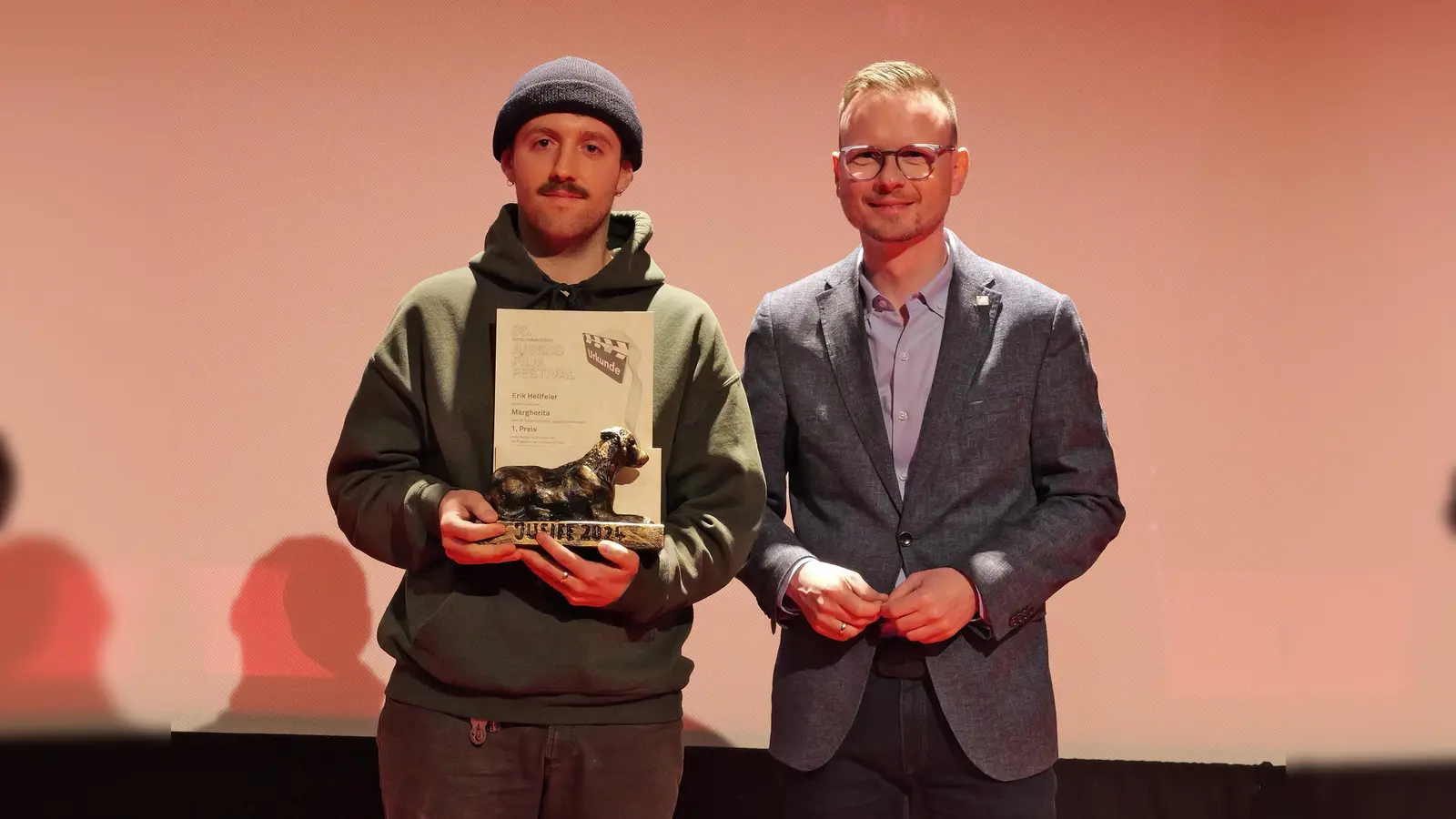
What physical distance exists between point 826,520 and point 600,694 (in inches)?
18.8

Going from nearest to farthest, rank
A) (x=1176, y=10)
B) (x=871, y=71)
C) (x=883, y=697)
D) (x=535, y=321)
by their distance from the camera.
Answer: (x=535, y=321) < (x=883, y=697) < (x=871, y=71) < (x=1176, y=10)

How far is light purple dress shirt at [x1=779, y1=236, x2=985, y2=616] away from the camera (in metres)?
2.02

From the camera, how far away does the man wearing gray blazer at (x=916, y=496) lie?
191 cm

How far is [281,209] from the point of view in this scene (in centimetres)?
315

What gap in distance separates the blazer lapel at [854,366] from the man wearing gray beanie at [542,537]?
0.22 meters

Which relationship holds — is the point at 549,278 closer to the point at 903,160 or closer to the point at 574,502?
the point at 574,502

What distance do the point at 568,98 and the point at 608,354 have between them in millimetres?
376

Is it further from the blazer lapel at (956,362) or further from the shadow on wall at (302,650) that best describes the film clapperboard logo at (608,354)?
the shadow on wall at (302,650)

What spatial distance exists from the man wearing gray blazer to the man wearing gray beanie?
Result: 0.67ft

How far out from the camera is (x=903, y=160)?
202cm
